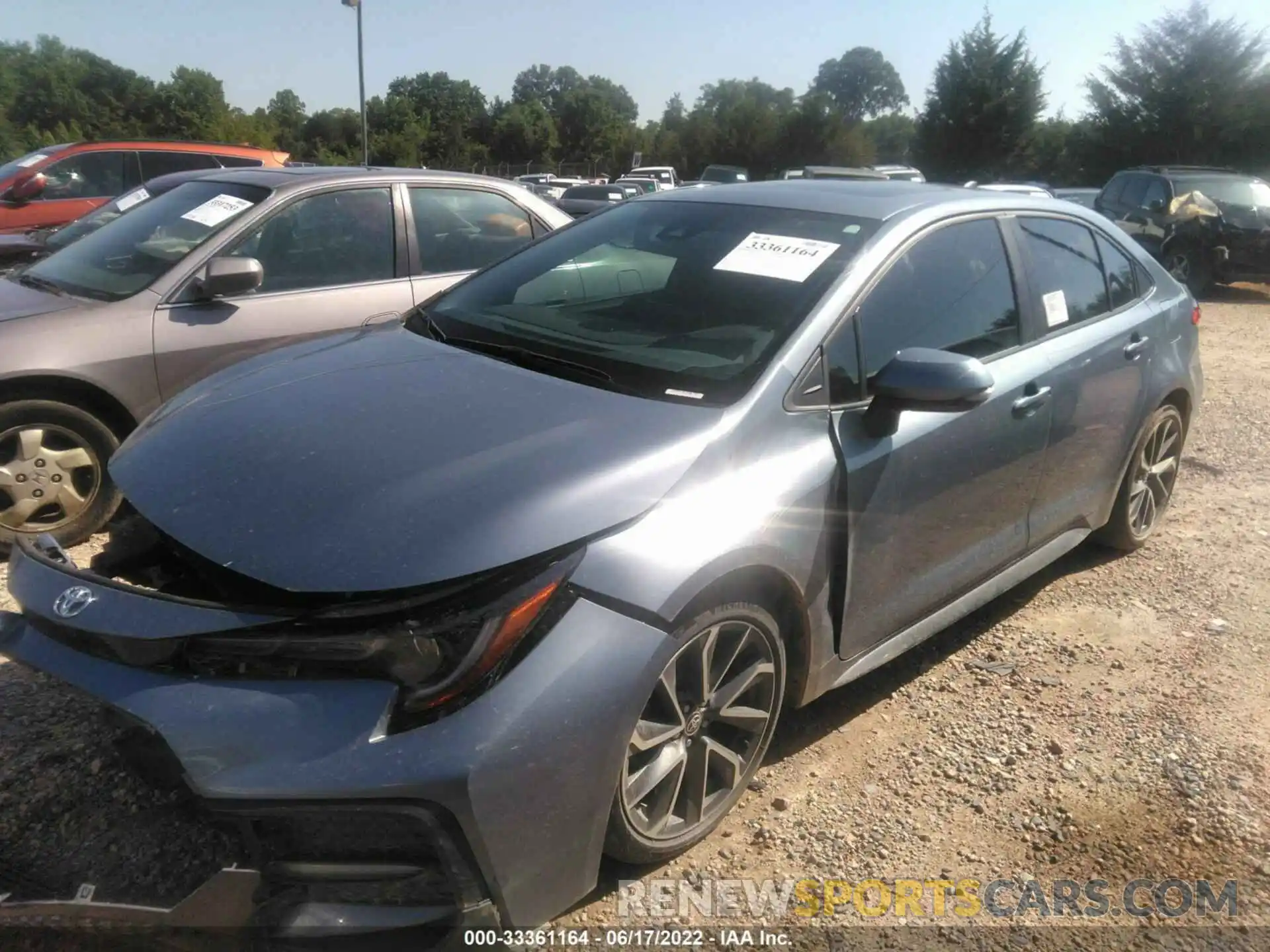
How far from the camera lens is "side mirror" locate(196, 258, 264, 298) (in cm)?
439

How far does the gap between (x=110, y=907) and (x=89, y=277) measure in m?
3.53

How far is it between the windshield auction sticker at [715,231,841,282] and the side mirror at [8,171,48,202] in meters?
8.48

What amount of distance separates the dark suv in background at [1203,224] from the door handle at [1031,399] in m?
12.6

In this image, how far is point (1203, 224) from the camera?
14.2 meters

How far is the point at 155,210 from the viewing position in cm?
501

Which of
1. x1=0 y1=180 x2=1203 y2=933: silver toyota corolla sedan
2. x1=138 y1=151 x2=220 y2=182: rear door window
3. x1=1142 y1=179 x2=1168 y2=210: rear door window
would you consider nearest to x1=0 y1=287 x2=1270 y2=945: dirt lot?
x1=0 y1=180 x2=1203 y2=933: silver toyota corolla sedan

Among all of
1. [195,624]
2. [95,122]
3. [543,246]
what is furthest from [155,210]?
[95,122]

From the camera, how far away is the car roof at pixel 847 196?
334 cm

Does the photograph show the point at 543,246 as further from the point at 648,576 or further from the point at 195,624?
the point at 195,624

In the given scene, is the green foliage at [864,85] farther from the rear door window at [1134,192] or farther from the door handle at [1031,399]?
the door handle at [1031,399]

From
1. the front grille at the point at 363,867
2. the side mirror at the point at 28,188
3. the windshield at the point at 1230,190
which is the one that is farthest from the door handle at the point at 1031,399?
the windshield at the point at 1230,190

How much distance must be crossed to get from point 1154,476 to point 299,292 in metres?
4.01

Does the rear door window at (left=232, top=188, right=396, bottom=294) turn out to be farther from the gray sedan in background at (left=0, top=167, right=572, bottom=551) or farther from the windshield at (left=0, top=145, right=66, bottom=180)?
the windshield at (left=0, top=145, right=66, bottom=180)

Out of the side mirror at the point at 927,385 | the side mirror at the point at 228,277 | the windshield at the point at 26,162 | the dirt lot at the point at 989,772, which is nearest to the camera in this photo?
the dirt lot at the point at 989,772
